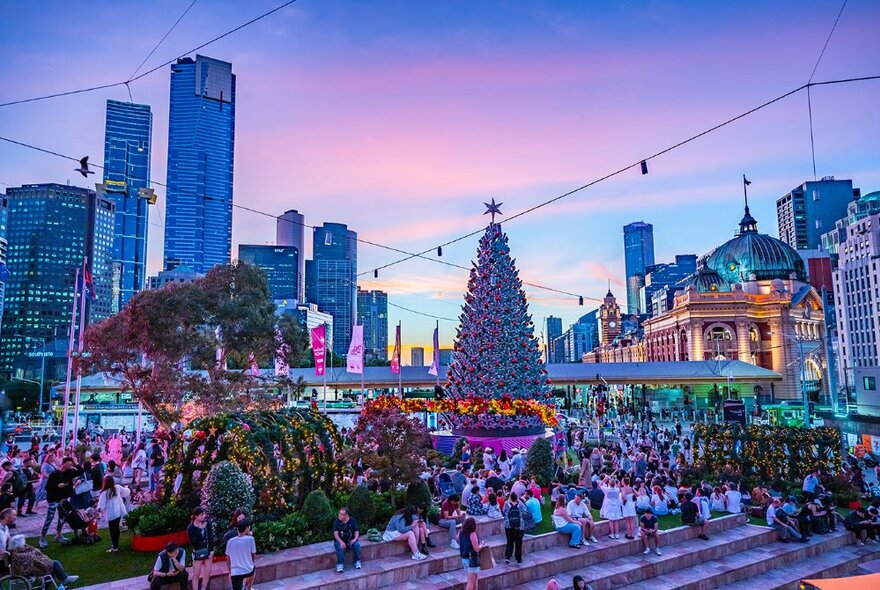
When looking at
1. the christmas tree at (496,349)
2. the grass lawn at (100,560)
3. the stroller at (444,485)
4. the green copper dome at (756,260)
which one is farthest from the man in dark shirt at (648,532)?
the green copper dome at (756,260)

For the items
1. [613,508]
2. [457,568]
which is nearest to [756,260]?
[613,508]

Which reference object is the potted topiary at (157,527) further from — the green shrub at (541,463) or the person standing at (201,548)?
the green shrub at (541,463)

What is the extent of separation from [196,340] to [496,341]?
1283cm

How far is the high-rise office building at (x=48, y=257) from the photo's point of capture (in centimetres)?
16400

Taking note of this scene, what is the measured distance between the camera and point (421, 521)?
12586mm

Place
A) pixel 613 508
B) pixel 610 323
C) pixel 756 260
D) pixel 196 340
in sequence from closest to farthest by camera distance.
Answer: pixel 613 508
pixel 196 340
pixel 756 260
pixel 610 323

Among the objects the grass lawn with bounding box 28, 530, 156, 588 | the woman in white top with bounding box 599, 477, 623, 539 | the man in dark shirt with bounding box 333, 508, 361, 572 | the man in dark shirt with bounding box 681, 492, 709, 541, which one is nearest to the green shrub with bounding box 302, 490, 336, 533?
the man in dark shirt with bounding box 333, 508, 361, 572

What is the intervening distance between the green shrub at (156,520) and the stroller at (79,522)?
2.15 ft

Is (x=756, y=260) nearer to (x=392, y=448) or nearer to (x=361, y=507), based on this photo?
(x=392, y=448)

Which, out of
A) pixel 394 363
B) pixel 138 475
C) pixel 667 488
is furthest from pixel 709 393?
pixel 138 475

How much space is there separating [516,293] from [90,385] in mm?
43154

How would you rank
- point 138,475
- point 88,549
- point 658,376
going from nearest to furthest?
point 88,549
point 138,475
point 658,376

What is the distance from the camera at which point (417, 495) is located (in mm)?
13273

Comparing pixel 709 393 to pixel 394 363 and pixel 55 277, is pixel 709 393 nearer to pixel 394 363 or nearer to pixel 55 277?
pixel 394 363
